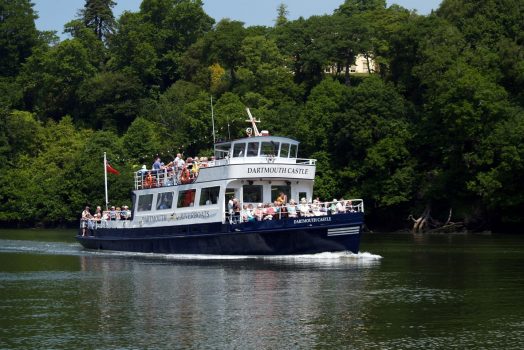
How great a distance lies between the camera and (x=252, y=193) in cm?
5159

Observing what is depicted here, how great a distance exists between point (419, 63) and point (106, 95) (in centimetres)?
4928

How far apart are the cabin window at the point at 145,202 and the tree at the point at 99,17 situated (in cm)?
10493

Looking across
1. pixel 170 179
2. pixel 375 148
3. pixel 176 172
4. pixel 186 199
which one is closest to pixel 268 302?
pixel 186 199

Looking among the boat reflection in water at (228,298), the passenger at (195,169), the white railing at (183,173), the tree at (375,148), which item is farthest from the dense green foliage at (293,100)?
the boat reflection in water at (228,298)

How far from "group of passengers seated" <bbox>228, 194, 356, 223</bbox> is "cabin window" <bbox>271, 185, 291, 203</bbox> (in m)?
1.79

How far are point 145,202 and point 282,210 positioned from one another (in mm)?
10988

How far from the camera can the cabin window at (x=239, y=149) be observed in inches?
2042

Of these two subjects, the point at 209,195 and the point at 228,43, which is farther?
the point at 228,43

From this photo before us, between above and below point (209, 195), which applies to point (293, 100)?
above

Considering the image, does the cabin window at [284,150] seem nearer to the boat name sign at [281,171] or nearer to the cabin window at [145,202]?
the boat name sign at [281,171]

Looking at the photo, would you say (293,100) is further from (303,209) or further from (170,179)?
(303,209)

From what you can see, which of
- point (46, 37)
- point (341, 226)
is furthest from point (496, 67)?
point (46, 37)

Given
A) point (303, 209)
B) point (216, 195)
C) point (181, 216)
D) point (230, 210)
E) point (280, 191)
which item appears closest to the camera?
point (303, 209)

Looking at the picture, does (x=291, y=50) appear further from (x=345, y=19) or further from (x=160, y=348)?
(x=160, y=348)
